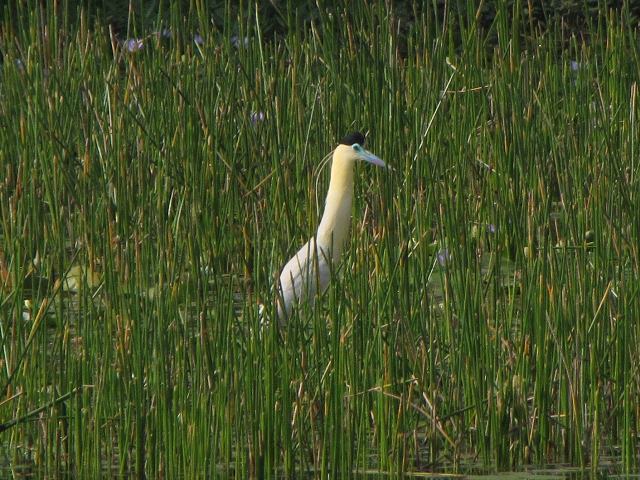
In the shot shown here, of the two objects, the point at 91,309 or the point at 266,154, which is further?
the point at 266,154

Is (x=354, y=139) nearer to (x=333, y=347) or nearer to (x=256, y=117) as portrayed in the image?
(x=256, y=117)

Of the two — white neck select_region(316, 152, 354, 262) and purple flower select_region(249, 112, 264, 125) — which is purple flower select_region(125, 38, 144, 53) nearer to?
purple flower select_region(249, 112, 264, 125)

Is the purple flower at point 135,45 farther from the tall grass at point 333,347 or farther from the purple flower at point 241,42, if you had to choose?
the tall grass at point 333,347

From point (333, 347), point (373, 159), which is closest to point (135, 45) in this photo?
point (373, 159)

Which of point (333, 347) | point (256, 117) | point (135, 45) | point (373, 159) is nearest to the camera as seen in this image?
point (333, 347)

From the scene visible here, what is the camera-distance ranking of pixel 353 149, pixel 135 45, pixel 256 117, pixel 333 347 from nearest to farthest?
1. pixel 333 347
2. pixel 353 149
3. pixel 256 117
4. pixel 135 45

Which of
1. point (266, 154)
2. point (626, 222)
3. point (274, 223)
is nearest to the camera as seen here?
point (626, 222)

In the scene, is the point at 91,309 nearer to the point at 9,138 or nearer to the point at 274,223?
the point at 274,223

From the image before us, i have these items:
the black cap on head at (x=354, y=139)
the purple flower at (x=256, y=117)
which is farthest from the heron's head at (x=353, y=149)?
the purple flower at (x=256, y=117)

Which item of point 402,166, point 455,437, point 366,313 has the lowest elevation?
point 455,437

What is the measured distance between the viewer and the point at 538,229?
2781 mm

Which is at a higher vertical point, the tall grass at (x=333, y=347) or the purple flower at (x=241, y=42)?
the purple flower at (x=241, y=42)

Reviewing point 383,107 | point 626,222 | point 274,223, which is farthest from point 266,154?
point 626,222

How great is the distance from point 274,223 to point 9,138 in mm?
1292
